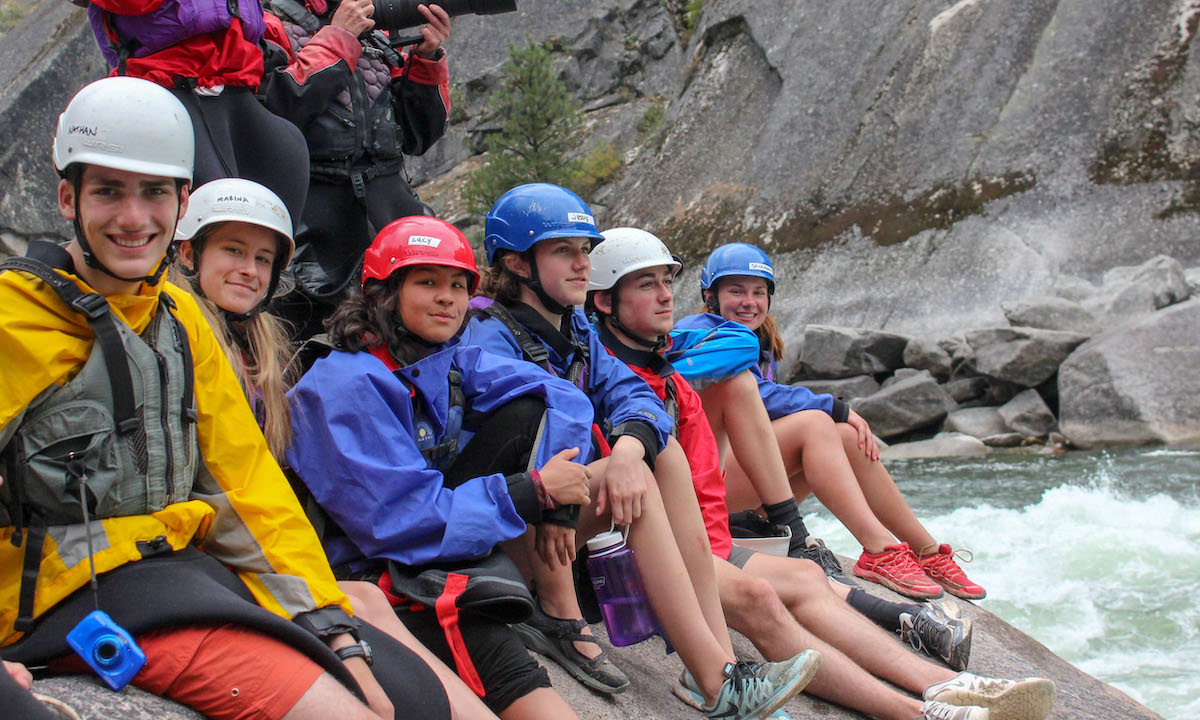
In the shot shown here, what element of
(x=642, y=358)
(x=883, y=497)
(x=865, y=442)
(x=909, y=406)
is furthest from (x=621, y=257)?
(x=909, y=406)

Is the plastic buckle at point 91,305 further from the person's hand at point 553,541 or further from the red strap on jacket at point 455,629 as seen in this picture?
the person's hand at point 553,541

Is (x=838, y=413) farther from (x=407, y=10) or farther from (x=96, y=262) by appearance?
(x=96, y=262)

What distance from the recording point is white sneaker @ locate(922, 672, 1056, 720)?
11.1 feet

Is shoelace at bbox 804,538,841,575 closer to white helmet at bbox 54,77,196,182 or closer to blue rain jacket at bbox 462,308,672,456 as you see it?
blue rain jacket at bbox 462,308,672,456

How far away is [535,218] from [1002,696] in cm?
223

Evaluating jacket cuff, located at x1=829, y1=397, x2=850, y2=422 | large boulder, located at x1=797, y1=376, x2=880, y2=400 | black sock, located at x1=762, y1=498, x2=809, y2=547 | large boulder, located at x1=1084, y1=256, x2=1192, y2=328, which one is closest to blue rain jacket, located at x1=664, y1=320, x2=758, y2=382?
black sock, located at x1=762, y1=498, x2=809, y2=547

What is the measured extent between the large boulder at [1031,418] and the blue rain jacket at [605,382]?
9.89 metres

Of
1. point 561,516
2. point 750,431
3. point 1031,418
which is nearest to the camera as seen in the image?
point 561,516

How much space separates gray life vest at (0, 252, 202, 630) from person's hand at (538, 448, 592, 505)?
96 cm

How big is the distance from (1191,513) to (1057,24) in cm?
1114

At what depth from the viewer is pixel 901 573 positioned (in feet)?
15.3

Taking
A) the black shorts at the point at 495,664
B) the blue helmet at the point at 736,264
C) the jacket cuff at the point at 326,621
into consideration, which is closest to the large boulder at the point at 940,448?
the blue helmet at the point at 736,264

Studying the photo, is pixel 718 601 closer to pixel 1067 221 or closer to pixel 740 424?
pixel 740 424

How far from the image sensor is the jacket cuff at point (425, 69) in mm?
4152
